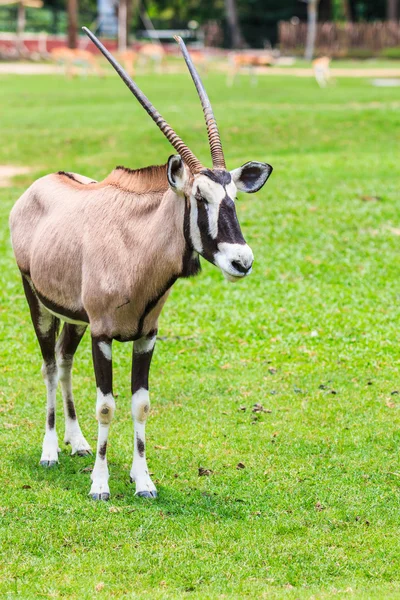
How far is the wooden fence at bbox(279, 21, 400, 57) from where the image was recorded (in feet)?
202

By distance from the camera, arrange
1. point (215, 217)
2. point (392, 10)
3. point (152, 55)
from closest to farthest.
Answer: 1. point (215, 217)
2. point (152, 55)
3. point (392, 10)

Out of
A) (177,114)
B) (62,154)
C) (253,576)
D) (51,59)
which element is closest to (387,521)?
(253,576)

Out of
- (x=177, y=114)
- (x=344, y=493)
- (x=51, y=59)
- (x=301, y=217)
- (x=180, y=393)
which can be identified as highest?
(x=344, y=493)

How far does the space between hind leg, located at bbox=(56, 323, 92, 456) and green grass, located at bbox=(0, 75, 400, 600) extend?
0.15 meters

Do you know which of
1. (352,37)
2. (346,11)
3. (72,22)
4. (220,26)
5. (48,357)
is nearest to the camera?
(48,357)

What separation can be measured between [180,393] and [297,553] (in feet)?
11.6

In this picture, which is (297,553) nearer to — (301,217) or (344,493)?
(344,493)

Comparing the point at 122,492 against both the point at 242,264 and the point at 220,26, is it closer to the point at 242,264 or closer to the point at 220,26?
the point at 242,264

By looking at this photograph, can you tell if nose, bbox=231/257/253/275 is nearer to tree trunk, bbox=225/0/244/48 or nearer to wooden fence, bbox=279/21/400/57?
wooden fence, bbox=279/21/400/57

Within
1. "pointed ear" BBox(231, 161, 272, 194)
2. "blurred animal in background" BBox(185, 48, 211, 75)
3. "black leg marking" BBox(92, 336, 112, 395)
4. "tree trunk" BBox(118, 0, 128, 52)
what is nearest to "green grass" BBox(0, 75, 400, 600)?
"black leg marking" BBox(92, 336, 112, 395)

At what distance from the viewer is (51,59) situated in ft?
193

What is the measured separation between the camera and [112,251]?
689 cm

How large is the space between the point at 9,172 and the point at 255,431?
13738 millimetres

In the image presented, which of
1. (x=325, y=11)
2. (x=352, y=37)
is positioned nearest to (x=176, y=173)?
(x=352, y=37)
